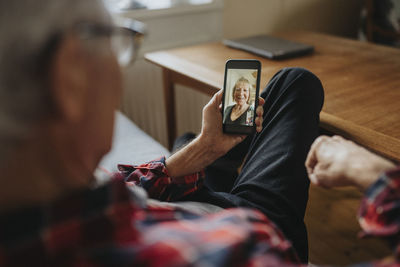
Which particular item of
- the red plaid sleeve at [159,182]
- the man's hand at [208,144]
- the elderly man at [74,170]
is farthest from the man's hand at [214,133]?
the elderly man at [74,170]

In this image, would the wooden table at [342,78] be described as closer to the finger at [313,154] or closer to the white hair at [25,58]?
the finger at [313,154]

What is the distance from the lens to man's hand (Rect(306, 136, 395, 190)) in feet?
1.91

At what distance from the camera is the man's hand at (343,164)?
58 centimetres

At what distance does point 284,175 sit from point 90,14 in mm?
536

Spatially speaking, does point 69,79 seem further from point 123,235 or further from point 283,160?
point 283,160

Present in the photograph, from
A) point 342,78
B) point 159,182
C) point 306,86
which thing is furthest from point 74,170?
point 342,78

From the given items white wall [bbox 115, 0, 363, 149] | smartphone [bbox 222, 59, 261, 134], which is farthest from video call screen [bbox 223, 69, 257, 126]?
white wall [bbox 115, 0, 363, 149]

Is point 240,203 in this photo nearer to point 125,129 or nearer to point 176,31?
point 125,129

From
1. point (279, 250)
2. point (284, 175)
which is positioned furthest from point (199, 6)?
point (279, 250)

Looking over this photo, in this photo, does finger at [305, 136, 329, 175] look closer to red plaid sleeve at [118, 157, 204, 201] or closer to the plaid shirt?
the plaid shirt

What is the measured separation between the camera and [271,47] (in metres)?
1.37

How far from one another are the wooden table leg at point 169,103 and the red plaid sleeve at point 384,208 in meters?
1.02

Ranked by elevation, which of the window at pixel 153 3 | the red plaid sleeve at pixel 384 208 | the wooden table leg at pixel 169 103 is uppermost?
the window at pixel 153 3

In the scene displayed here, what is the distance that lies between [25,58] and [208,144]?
588 millimetres
